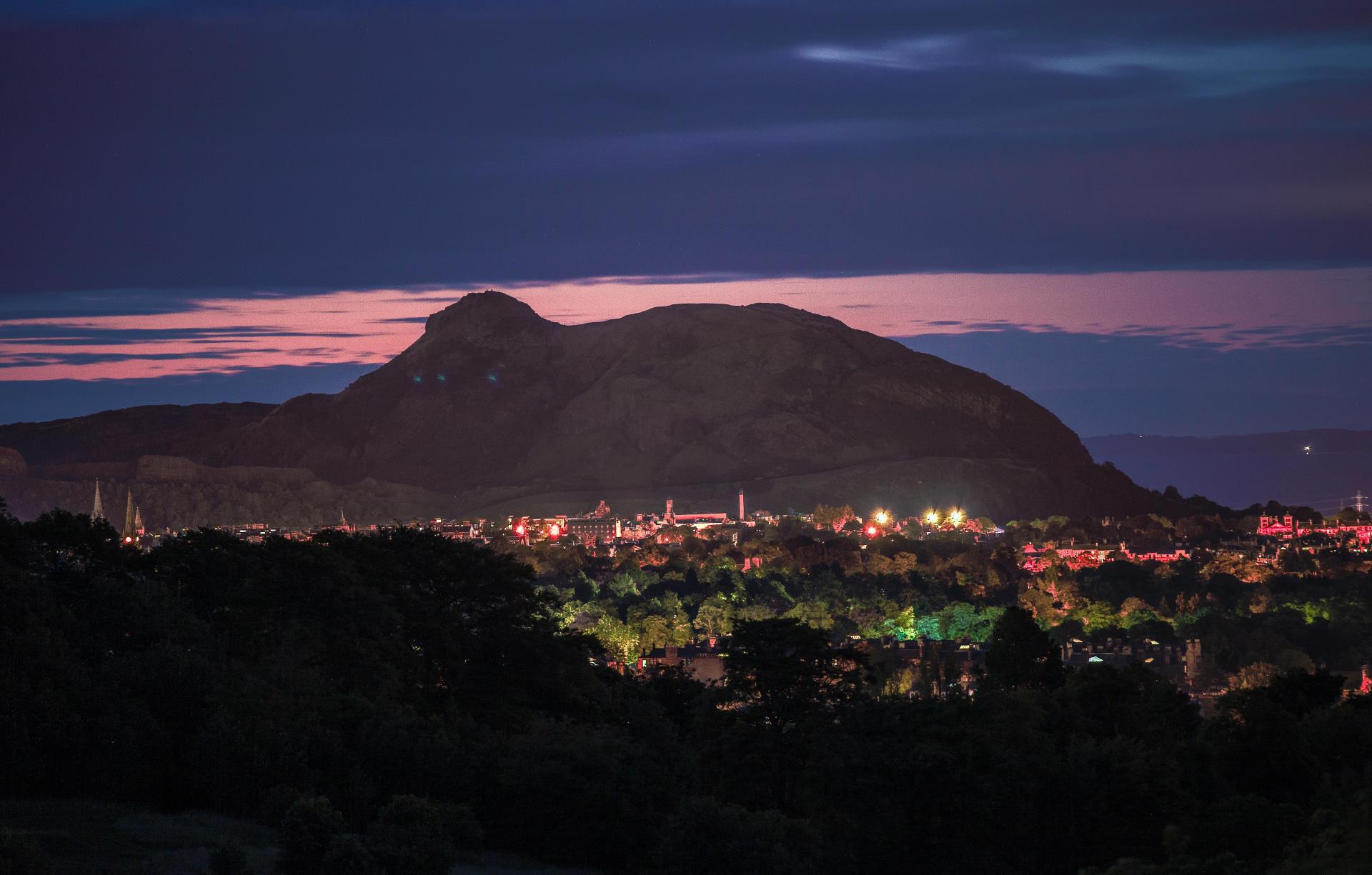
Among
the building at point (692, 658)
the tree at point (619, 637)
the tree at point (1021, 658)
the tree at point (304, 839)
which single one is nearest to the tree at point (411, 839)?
the tree at point (304, 839)

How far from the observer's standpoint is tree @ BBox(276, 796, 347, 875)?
88.6 feet

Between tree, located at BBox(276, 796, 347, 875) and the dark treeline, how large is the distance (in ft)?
0.14

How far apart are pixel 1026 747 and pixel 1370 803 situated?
1254cm

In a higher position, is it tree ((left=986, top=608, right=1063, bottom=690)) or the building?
tree ((left=986, top=608, right=1063, bottom=690))

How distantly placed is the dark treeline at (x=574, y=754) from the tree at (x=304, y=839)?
0.04 metres

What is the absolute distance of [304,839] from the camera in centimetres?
2708

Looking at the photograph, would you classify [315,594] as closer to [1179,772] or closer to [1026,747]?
[1026,747]

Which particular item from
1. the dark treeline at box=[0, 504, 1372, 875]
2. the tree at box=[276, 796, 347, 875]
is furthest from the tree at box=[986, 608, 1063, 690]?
the tree at box=[276, 796, 347, 875]

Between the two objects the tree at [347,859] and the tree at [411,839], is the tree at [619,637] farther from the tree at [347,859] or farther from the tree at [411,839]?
the tree at [347,859]

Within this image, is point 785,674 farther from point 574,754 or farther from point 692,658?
point 692,658

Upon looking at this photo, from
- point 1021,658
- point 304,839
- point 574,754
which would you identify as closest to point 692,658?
point 1021,658

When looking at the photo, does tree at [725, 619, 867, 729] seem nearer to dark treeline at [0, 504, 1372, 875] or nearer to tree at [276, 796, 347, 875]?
dark treeline at [0, 504, 1372, 875]

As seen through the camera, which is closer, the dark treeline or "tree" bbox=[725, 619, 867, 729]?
the dark treeline

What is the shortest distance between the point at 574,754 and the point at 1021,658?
30099 millimetres
